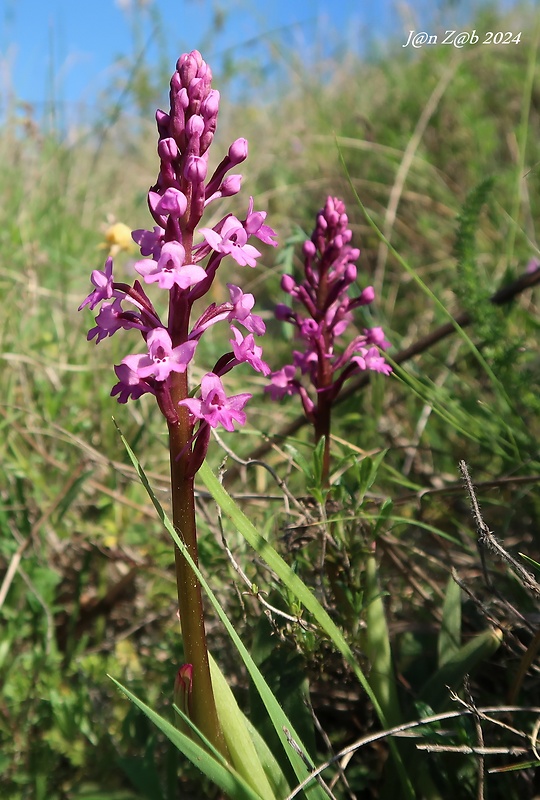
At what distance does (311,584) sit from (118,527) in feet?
3.14

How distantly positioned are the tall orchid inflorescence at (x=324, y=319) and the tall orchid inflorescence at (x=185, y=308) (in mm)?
447

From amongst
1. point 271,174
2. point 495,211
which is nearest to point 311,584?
point 495,211

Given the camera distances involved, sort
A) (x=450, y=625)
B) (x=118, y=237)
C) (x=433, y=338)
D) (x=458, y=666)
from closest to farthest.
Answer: (x=458, y=666)
(x=450, y=625)
(x=433, y=338)
(x=118, y=237)

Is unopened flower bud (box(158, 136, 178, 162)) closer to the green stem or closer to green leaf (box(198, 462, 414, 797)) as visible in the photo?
the green stem

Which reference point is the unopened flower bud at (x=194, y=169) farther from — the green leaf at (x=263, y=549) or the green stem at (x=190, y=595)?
the green leaf at (x=263, y=549)

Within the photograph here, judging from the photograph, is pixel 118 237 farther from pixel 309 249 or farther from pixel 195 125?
pixel 195 125

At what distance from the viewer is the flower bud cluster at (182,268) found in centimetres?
123

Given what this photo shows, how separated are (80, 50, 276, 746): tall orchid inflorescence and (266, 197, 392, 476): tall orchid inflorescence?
447 mm

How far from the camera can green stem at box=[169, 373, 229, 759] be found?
1300 millimetres

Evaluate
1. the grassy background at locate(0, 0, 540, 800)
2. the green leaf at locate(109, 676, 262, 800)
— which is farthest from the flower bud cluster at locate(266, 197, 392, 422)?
the green leaf at locate(109, 676, 262, 800)

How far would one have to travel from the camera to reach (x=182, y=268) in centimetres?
123

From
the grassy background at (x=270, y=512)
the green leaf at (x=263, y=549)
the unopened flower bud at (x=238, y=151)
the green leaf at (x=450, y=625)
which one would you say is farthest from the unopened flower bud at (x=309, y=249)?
the green leaf at (x=450, y=625)

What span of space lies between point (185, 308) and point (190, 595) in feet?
1.75

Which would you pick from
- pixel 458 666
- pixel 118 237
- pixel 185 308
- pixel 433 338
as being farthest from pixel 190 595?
pixel 118 237
